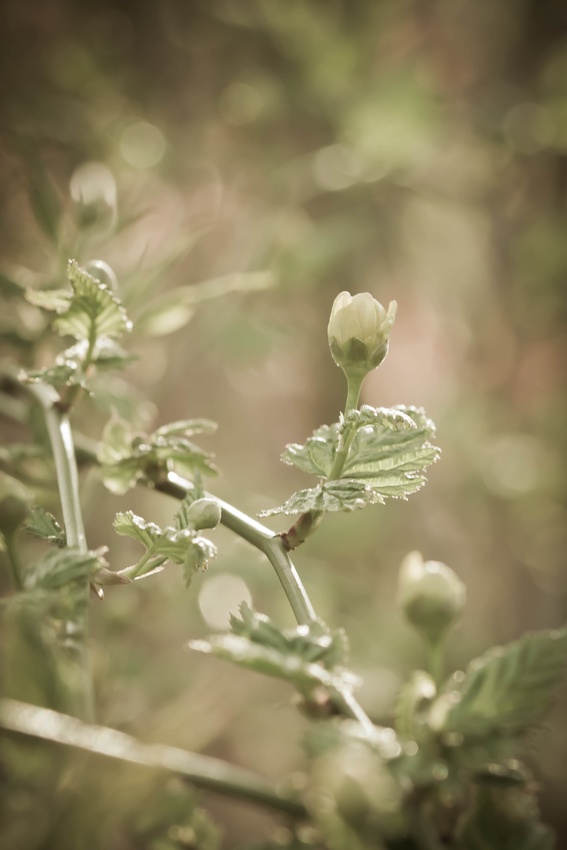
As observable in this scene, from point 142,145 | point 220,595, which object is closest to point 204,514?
point 220,595

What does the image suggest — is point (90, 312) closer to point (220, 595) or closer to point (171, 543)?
point (171, 543)

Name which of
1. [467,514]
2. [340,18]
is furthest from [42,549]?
[340,18]

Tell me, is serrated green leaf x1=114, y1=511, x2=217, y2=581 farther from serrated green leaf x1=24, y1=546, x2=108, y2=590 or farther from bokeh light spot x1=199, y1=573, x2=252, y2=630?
bokeh light spot x1=199, y1=573, x2=252, y2=630

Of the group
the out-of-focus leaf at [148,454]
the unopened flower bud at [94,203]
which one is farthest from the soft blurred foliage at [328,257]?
the out-of-focus leaf at [148,454]

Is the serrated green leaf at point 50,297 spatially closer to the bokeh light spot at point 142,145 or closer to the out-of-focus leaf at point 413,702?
the out-of-focus leaf at point 413,702

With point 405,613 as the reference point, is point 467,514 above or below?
above

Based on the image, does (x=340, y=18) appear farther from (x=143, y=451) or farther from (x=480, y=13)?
(x=143, y=451)

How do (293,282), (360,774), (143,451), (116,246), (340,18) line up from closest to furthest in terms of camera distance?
(360,774) < (143,451) < (116,246) < (293,282) < (340,18)
